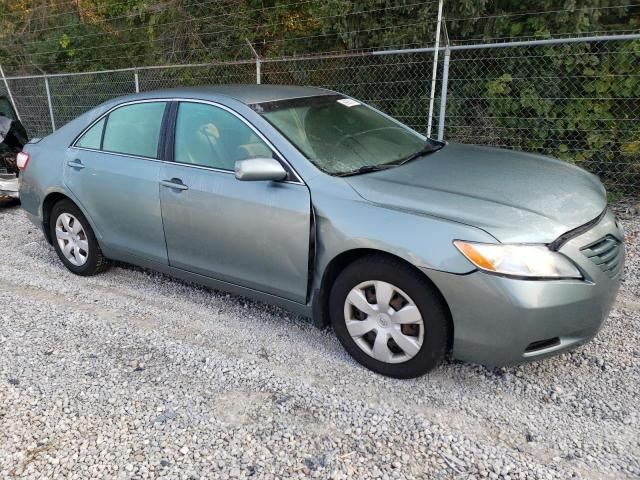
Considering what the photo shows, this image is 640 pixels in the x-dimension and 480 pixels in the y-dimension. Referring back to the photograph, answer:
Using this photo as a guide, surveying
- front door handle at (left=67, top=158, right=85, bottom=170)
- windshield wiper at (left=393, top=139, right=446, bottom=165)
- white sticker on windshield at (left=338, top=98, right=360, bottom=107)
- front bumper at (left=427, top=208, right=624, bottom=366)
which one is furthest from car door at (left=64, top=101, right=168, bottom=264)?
front bumper at (left=427, top=208, right=624, bottom=366)

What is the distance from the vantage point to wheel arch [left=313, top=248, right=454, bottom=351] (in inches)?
112

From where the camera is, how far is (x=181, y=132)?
3.78 meters

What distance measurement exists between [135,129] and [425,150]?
2.19m

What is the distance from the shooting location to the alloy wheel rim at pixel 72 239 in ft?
15.0

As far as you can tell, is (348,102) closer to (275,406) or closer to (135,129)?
(135,129)

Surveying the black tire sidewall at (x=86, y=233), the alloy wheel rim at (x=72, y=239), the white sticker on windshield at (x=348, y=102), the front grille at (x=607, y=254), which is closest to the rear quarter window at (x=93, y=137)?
the black tire sidewall at (x=86, y=233)

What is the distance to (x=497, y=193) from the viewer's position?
2.91 metres

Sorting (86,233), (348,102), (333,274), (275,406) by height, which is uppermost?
(348,102)

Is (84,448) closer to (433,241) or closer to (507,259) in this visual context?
(433,241)

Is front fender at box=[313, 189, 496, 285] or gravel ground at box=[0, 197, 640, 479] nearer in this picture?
gravel ground at box=[0, 197, 640, 479]

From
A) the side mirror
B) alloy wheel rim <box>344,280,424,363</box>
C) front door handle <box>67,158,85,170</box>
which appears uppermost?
the side mirror

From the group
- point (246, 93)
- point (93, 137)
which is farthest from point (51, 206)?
point (246, 93)

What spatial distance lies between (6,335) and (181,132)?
183cm

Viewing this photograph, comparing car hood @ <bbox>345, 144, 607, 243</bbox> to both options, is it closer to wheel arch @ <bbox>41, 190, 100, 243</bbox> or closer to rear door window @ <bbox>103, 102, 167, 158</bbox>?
rear door window @ <bbox>103, 102, 167, 158</bbox>
